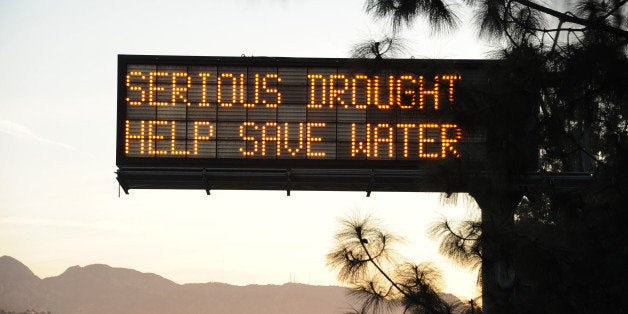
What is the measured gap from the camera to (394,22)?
14594 millimetres

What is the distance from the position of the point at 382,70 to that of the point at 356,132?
6.96 m

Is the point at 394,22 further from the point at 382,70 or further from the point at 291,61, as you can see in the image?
the point at 291,61

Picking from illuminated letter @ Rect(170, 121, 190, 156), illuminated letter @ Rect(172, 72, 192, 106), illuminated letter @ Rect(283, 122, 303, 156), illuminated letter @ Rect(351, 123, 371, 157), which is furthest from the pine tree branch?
illuminated letter @ Rect(170, 121, 190, 156)

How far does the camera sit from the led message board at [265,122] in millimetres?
21109

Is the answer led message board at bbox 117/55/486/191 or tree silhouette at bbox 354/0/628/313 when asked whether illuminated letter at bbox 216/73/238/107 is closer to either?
led message board at bbox 117/55/486/191

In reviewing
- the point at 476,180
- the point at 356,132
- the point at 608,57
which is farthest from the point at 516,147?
the point at 356,132

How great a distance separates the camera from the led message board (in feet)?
69.3

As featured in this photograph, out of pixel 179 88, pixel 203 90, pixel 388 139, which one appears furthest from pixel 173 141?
pixel 388 139

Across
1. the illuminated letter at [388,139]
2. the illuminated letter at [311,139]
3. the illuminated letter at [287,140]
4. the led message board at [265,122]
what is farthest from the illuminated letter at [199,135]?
the illuminated letter at [388,139]

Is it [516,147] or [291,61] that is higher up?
[291,61]

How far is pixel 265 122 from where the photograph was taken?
832 inches

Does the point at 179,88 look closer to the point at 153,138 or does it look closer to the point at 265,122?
the point at 153,138

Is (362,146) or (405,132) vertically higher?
(405,132)

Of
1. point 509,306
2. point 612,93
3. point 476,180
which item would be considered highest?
point 612,93
